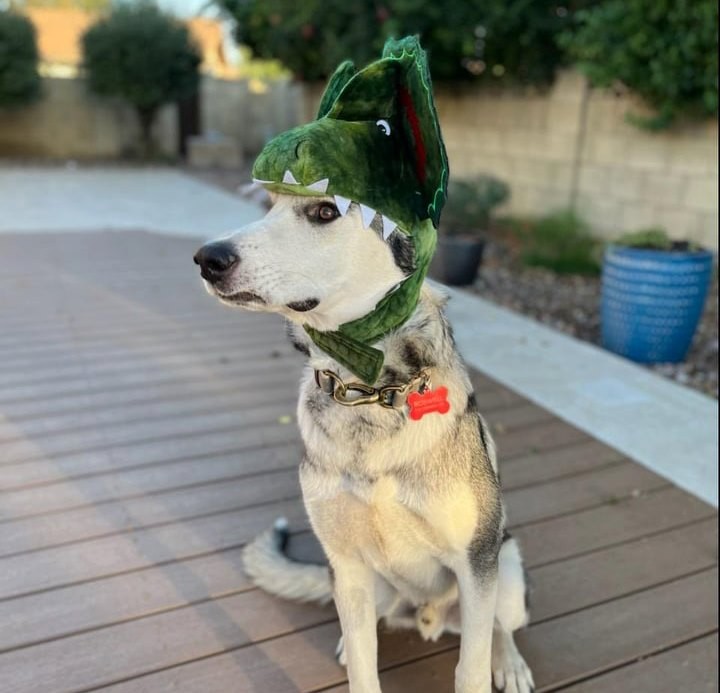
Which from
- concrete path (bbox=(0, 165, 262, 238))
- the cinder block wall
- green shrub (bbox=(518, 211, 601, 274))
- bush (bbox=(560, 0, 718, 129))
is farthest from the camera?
concrete path (bbox=(0, 165, 262, 238))

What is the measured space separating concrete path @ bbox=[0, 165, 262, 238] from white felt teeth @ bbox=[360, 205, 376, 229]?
659 centimetres

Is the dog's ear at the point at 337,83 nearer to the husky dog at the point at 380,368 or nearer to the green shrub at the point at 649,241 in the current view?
the husky dog at the point at 380,368

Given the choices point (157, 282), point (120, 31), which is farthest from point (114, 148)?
point (157, 282)

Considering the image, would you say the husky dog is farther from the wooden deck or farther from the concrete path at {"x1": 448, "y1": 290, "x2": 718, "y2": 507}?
the concrete path at {"x1": 448, "y1": 290, "x2": 718, "y2": 507}

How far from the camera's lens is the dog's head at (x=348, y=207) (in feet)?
4.28

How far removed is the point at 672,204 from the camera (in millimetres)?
6066

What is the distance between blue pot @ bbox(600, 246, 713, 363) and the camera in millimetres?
Result: 4277

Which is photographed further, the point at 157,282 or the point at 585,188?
the point at 585,188

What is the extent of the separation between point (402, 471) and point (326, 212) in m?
0.61

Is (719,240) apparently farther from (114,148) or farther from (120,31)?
(114,148)

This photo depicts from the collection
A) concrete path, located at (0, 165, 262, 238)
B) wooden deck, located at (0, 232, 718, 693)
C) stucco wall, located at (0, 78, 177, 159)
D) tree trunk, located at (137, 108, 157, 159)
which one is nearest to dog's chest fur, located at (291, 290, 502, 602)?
wooden deck, located at (0, 232, 718, 693)

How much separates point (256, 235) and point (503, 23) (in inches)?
245

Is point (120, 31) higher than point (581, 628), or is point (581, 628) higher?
point (120, 31)

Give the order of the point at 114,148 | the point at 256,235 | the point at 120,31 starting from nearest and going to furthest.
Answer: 1. the point at 256,235
2. the point at 120,31
3. the point at 114,148
